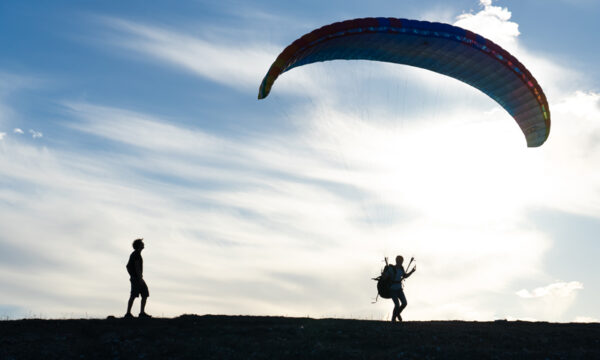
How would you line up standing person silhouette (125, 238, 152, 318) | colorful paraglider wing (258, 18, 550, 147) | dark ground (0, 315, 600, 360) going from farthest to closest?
colorful paraglider wing (258, 18, 550, 147), standing person silhouette (125, 238, 152, 318), dark ground (0, 315, 600, 360)

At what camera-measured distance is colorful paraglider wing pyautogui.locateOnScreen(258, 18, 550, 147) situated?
2031cm

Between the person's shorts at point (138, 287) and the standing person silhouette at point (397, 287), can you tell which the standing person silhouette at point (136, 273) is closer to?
the person's shorts at point (138, 287)

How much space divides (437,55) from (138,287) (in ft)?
43.2

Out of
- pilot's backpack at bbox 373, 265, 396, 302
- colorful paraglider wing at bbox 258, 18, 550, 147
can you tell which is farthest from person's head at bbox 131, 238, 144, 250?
pilot's backpack at bbox 373, 265, 396, 302

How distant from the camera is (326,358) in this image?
14930 mm

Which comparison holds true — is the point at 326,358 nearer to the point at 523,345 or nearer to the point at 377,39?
the point at 523,345

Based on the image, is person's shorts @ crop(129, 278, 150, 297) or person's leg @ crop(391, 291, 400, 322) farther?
person's leg @ crop(391, 291, 400, 322)

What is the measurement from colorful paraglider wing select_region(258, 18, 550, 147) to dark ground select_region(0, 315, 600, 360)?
287 inches

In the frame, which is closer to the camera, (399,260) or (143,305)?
(143,305)

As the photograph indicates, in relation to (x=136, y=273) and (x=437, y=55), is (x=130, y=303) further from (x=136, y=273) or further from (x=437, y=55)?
(x=437, y=55)

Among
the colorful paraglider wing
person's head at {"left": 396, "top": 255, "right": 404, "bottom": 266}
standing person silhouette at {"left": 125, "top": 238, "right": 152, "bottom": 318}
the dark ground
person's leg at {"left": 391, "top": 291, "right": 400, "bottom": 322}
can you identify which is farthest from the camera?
person's head at {"left": 396, "top": 255, "right": 404, "bottom": 266}

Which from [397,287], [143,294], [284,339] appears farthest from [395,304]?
[143,294]

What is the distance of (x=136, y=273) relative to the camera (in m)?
19.1

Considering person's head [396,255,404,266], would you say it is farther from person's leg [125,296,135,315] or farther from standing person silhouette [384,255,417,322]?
person's leg [125,296,135,315]
